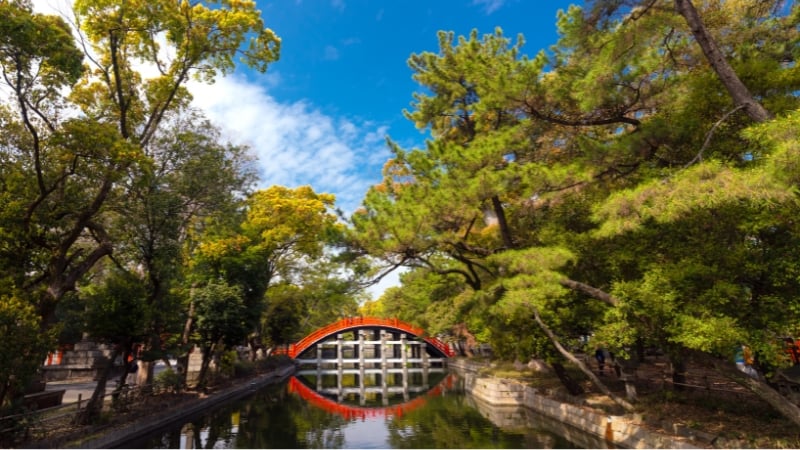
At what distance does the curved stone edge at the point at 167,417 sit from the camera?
37.1ft

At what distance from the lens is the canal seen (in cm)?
1309

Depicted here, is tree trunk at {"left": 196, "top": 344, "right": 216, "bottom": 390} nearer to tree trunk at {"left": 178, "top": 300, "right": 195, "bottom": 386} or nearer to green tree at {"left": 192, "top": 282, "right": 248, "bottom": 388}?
green tree at {"left": 192, "top": 282, "right": 248, "bottom": 388}

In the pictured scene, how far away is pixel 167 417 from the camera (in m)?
15.0

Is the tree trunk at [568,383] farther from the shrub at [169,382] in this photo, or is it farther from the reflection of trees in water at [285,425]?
the shrub at [169,382]

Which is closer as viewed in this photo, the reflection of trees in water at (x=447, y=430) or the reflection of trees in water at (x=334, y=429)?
the reflection of trees in water at (x=447, y=430)

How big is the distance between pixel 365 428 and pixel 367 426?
1.44 ft

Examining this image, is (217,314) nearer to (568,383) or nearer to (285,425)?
(285,425)

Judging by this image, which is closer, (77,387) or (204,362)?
(204,362)

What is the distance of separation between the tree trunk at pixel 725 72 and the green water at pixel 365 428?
879 centimetres

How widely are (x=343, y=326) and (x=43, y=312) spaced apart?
105ft

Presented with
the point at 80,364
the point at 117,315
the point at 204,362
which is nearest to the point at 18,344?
the point at 117,315

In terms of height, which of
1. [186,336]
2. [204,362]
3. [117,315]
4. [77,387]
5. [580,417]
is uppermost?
[117,315]

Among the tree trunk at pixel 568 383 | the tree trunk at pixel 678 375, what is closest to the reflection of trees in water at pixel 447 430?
the tree trunk at pixel 568 383

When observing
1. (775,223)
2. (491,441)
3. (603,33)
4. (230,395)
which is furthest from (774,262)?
(230,395)
